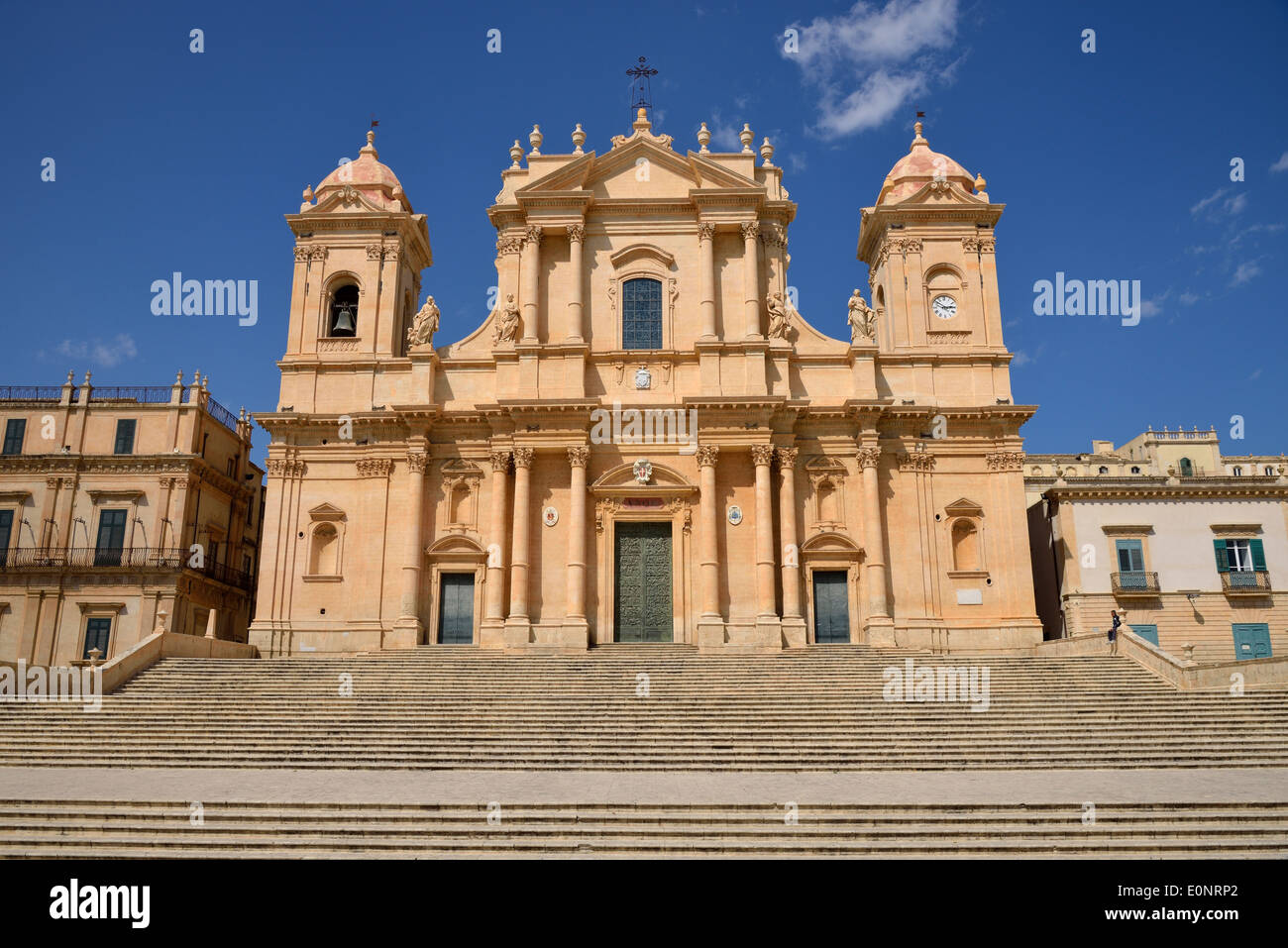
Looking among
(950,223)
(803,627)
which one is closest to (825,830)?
(803,627)

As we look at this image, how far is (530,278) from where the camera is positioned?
3020 cm

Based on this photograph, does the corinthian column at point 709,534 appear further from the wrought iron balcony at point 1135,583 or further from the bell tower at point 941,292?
the wrought iron balcony at point 1135,583

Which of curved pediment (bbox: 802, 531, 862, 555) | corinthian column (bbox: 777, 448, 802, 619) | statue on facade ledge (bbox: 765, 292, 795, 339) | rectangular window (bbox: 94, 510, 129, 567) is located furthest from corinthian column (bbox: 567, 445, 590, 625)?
rectangular window (bbox: 94, 510, 129, 567)

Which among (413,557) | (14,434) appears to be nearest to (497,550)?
(413,557)

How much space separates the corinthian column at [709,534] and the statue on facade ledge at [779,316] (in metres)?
4.37

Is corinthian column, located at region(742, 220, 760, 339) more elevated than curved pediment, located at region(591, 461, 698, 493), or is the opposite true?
corinthian column, located at region(742, 220, 760, 339)

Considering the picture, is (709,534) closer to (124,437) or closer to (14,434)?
(124,437)

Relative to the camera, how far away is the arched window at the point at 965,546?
29.0 m

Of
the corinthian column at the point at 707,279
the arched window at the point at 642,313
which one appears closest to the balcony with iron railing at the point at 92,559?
the arched window at the point at 642,313

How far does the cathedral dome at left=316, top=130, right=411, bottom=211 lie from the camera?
3244cm

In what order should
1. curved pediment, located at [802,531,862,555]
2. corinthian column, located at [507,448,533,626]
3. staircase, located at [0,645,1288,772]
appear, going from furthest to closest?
curved pediment, located at [802,531,862,555] < corinthian column, located at [507,448,533,626] < staircase, located at [0,645,1288,772]

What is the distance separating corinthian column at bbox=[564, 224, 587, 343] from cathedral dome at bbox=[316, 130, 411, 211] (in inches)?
246

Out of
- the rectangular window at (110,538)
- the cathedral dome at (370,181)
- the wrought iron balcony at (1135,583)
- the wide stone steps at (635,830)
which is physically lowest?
the wide stone steps at (635,830)

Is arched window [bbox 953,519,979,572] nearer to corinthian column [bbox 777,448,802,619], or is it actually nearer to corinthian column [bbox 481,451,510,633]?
corinthian column [bbox 777,448,802,619]
